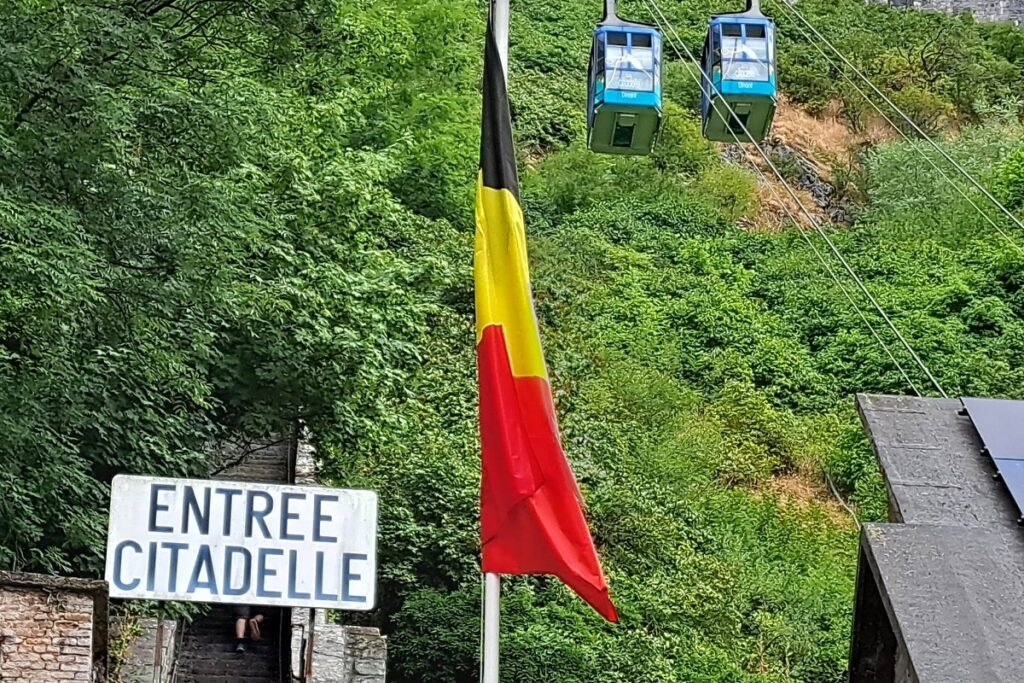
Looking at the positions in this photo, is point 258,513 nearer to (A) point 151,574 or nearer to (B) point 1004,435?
(A) point 151,574

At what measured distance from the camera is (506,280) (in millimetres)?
8922

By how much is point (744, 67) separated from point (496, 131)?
364 cm

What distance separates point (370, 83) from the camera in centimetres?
2331

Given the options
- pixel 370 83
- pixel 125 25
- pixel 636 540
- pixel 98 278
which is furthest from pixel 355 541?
pixel 370 83

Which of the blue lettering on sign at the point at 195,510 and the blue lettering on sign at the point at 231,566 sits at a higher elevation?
the blue lettering on sign at the point at 195,510

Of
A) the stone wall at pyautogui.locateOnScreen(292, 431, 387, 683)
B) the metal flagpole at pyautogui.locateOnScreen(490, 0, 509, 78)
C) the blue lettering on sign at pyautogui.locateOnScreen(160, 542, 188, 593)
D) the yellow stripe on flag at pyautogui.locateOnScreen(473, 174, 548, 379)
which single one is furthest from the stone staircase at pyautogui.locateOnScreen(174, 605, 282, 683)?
the blue lettering on sign at pyautogui.locateOnScreen(160, 542, 188, 593)

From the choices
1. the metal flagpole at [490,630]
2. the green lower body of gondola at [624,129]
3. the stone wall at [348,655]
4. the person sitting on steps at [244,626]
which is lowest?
the metal flagpole at [490,630]

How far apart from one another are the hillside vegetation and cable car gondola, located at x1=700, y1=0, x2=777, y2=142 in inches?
170

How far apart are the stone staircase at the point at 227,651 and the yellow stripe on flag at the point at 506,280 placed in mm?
7253

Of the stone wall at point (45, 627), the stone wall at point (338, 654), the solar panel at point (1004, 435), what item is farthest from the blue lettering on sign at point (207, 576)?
the stone wall at point (338, 654)

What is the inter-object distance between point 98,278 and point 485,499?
581 cm

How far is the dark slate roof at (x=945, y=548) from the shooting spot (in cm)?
724

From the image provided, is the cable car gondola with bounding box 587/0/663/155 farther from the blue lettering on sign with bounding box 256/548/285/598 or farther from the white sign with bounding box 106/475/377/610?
the blue lettering on sign with bounding box 256/548/285/598

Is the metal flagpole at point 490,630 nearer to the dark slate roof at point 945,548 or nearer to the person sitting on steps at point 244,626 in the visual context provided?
the dark slate roof at point 945,548
